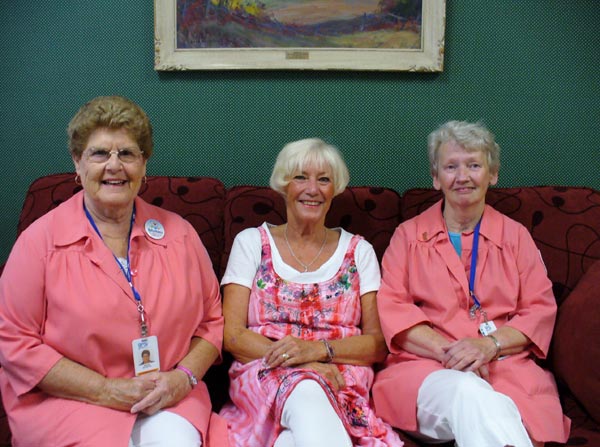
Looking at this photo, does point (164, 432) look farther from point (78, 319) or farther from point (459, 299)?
point (459, 299)

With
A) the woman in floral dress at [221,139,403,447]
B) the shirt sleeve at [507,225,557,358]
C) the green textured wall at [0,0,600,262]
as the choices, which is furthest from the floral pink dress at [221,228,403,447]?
the green textured wall at [0,0,600,262]

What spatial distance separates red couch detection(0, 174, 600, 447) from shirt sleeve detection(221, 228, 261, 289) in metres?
0.19

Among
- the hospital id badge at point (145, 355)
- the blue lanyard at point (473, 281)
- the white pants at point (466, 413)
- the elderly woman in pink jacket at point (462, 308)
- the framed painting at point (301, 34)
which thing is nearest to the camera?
the white pants at point (466, 413)

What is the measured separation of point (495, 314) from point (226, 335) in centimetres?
90

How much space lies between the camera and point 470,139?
2.05m

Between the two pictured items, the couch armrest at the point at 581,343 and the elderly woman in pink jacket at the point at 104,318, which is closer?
the elderly woman in pink jacket at the point at 104,318

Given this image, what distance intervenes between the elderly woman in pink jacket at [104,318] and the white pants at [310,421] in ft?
0.70

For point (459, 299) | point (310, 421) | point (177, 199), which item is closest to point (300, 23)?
point (177, 199)

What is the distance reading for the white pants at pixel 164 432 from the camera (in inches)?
61.7

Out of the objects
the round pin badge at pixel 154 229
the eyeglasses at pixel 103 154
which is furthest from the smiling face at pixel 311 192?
the eyeglasses at pixel 103 154

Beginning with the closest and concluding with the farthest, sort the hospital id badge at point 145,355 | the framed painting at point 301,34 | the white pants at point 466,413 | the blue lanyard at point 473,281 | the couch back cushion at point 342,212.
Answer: the white pants at point 466,413 < the hospital id badge at point 145,355 < the blue lanyard at point 473,281 < the couch back cushion at point 342,212 < the framed painting at point 301,34

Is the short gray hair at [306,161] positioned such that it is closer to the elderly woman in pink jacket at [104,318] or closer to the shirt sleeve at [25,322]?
the elderly woman in pink jacket at [104,318]

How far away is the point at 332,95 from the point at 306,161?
2.20 feet

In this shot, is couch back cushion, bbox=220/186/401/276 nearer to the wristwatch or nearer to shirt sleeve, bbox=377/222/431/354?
→ shirt sleeve, bbox=377/222/431/354
